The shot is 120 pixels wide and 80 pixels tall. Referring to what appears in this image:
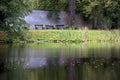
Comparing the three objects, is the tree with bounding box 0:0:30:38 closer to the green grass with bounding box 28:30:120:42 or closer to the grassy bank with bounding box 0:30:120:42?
the grassy bank with bounding box 0:30:120:42

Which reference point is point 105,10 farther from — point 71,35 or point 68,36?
point 68,36

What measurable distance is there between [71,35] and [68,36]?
52 centimetres

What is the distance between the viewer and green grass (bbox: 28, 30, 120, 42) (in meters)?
50.1

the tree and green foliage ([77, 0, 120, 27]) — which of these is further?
green foliage ([77, 0, 120, 27])

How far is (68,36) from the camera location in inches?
2013

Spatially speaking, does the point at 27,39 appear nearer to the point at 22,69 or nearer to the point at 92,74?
the point at 22,69

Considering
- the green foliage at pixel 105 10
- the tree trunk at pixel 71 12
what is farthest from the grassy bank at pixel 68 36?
the tree trunk at pixel 71 12

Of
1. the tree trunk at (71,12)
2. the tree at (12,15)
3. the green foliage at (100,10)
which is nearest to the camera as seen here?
the tree at (12,15)

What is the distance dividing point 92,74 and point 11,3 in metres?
25.7

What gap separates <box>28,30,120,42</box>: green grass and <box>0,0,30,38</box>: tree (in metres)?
4.10

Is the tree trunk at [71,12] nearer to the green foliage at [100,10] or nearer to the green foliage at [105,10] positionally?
the green foliage at [100,10]

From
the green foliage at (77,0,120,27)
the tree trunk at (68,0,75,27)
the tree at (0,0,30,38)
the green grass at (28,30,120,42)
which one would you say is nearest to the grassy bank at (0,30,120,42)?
the green grass at (28,30,120,42)

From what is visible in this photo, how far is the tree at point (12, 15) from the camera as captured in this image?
43156 millimetres

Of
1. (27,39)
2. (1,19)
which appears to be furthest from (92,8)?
(1,19)
